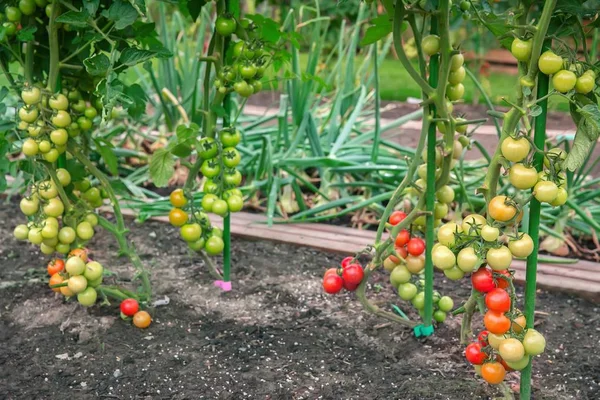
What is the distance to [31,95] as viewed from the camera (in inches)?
61.4

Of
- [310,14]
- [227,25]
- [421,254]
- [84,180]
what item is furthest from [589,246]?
[310,14]

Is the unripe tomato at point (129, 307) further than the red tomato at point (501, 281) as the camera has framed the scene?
Yes

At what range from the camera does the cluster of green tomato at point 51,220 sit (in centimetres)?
163

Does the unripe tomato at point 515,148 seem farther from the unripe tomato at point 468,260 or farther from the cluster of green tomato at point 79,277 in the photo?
the cluster of green tomato at point 79,277

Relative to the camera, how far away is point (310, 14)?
17.5 ft

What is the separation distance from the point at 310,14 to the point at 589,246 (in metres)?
3.47

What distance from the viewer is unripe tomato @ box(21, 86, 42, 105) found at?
5.11 feet

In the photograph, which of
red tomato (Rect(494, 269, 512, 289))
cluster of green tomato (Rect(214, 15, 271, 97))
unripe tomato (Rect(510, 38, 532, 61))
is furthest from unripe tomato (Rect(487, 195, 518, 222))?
cluster of green tomato (Rect(214, 15, 271, 97))

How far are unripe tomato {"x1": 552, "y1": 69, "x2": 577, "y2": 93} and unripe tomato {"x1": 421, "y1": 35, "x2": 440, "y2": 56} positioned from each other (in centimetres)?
33

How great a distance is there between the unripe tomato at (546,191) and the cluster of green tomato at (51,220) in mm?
1052

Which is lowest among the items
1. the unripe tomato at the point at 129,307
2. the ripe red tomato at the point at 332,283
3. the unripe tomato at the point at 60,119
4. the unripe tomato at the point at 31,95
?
the unripe tomato at the point at 129,307

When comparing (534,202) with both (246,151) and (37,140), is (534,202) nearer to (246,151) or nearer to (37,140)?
(37,140)

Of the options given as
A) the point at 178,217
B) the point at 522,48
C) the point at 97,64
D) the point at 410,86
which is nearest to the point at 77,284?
the point at 178,217

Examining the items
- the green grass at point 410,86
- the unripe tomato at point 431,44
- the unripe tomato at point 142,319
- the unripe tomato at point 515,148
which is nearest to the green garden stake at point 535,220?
the unripe tomato at point 515,148
